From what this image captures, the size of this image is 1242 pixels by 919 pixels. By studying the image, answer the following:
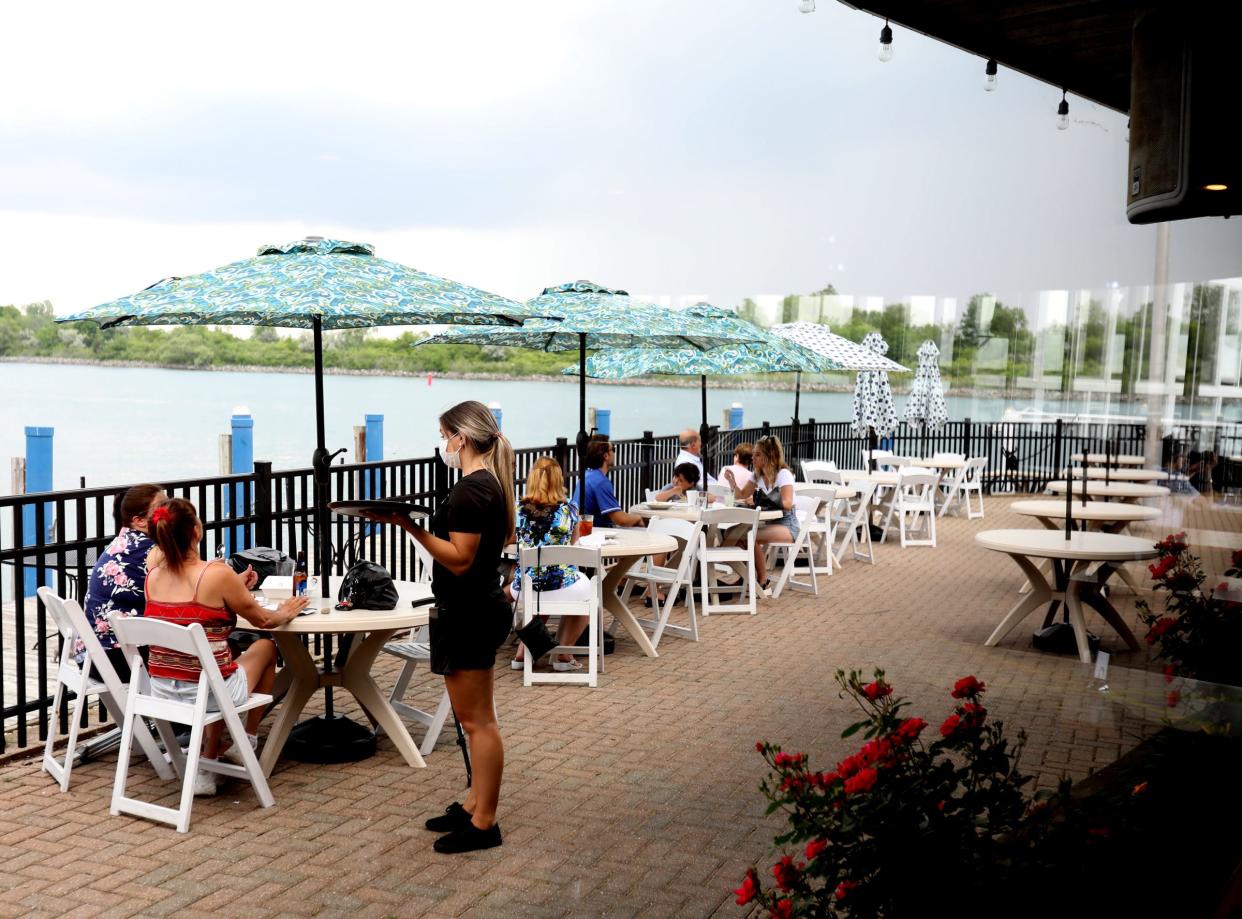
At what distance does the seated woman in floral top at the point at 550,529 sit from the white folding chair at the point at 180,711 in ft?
7.82

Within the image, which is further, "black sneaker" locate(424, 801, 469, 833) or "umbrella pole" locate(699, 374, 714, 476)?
"umbrella pole" locate(699, 374, 714, 476)

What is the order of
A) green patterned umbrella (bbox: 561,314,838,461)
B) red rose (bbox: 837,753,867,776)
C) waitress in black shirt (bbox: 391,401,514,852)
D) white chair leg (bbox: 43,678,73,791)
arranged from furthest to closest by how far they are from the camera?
1. green patterned umbrella (bbox: 561,314,838,461)
2. white chair leg (bbox: 43,678,73,791)
3. waitress in black shirt (bbox: 391,401,514,852)
4. red rose (bbox: 837,753,867,776)

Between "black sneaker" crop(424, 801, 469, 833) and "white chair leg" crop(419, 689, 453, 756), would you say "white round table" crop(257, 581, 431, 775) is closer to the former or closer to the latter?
"white chair leg" crop(419, 689, 453, 756)

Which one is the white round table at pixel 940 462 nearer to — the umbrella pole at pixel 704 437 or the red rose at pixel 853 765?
the umbrella pole at pixel 704 437

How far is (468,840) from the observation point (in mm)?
4383

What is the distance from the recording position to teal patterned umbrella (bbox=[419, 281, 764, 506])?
840 cm

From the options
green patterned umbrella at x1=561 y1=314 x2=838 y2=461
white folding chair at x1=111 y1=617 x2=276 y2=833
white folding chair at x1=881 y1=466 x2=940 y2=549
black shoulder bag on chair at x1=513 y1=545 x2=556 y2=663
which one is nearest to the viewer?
white folding chair at x1=111 y1=617 x2=276 y2=833

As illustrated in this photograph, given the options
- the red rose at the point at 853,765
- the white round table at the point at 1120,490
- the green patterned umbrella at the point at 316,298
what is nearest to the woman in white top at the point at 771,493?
the white round table at the point at 1120,490

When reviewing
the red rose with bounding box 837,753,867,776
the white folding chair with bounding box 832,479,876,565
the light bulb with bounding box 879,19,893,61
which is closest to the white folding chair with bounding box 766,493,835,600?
the white folding chair with bounding box 832,479,876,565

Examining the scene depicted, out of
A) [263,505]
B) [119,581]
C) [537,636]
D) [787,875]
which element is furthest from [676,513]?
[787,875]

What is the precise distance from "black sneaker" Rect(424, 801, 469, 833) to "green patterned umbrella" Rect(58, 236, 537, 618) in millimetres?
1362

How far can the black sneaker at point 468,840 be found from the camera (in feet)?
14.3

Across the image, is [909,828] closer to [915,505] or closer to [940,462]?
[915,505]

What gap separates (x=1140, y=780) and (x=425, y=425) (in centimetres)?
8815
